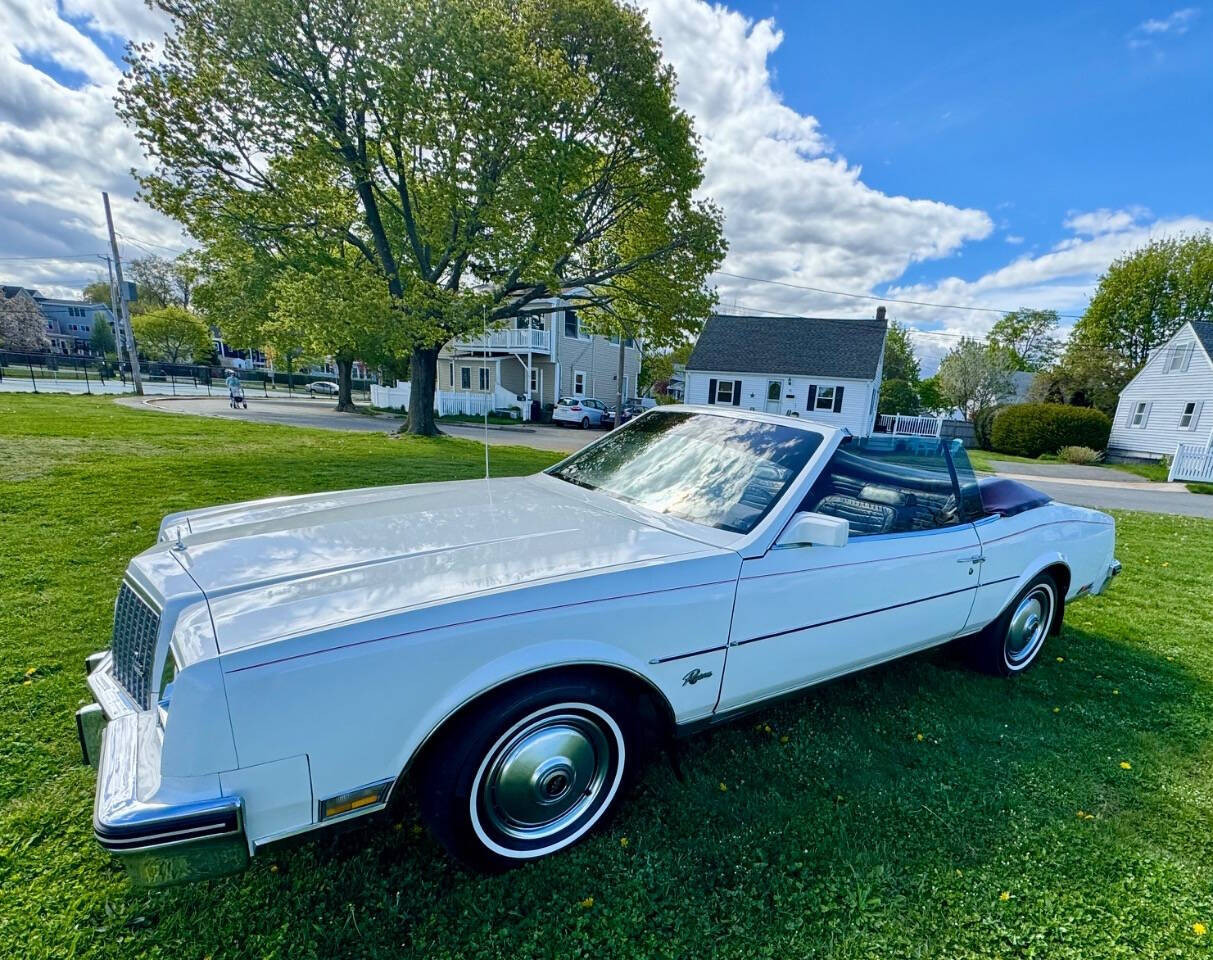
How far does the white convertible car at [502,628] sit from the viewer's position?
146 cm

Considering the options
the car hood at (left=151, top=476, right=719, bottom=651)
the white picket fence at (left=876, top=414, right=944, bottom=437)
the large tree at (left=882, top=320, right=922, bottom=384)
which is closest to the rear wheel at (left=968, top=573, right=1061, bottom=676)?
the car hood at (left=151, top=476, right=719, bottom=651)

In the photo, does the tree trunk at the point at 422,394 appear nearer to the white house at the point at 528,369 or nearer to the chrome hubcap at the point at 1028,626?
the white house at the point at 528,369

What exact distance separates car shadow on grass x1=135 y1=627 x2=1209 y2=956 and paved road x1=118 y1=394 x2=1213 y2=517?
11347mm

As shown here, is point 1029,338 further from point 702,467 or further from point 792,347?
point 702,467

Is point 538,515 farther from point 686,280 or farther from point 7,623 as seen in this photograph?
point 686,280

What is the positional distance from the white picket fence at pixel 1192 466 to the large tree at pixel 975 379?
16.3 metres

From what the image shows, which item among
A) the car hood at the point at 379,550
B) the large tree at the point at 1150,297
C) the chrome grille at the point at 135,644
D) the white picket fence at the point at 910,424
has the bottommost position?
the white picket fence at the point at 910,424

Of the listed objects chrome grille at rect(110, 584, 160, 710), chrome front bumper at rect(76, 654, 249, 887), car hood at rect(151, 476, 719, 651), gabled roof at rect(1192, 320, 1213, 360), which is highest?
gabled roof at rect(1192, 320, 1213, 360)

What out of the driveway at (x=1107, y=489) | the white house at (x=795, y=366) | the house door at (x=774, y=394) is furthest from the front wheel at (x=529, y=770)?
the house door at (x=774, y=394)

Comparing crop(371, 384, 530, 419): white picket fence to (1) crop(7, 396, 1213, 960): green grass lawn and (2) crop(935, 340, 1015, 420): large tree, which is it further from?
(2) crop(935, 340, 1015, 420): large tree

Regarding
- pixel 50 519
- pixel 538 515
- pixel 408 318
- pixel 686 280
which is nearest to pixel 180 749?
pixel 538 515

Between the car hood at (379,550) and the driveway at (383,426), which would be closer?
the car hood at (379,550)

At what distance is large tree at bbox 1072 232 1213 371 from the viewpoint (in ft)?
111

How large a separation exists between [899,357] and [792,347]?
3010cm
